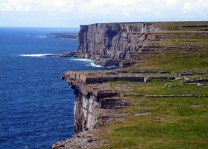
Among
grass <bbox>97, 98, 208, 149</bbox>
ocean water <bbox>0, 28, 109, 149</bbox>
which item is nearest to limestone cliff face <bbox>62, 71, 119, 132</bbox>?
grass <bbox>97, 98, 208, 149</bbox>

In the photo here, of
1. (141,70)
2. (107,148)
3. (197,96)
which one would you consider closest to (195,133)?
(107,148)

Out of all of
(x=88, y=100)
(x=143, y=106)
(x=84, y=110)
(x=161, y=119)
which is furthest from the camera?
(x=84, y=110)

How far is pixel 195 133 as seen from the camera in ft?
137

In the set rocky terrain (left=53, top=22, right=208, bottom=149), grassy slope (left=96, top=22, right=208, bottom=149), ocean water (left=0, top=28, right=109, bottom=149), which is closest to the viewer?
grassy slope (left=96, top=22, right=208, bottom=149)

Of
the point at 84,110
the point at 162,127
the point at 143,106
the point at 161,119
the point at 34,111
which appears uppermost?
the point at 143,106

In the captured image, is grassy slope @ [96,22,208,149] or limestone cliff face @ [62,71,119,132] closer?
grassy slope @ [96,22,208,149]

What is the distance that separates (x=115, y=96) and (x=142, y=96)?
309 cm

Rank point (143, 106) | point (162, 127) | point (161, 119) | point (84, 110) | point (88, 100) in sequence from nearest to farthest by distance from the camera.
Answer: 1. point (162, 127)
2. point (161, 119)
3. point (143, 106)
4. point (88, 100)
5. point (84, 110)

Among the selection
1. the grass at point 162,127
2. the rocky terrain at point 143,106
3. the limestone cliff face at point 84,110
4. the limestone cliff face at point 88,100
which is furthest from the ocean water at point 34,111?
the grass at point 162,127

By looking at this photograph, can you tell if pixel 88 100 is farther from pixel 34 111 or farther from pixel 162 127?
pixel 34 111

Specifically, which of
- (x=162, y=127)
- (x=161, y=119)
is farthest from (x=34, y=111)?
(x=162, y=127)

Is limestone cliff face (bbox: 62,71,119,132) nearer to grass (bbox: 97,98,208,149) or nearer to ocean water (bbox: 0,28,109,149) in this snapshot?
grass (bbox: 97,98,208,149)

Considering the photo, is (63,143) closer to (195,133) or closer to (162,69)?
(195,133)

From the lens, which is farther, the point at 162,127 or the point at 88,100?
the point at 88,100
